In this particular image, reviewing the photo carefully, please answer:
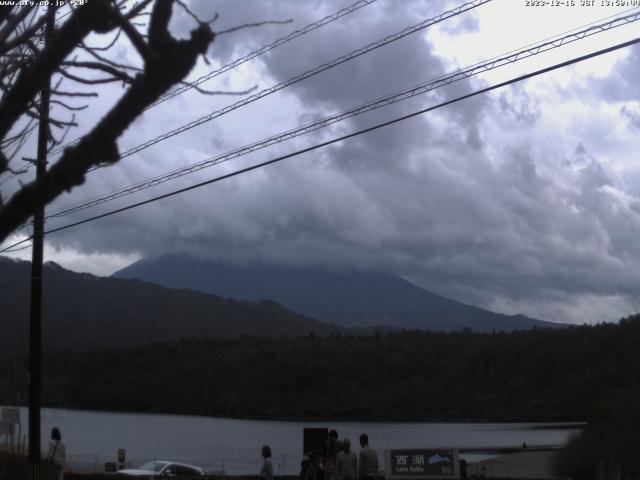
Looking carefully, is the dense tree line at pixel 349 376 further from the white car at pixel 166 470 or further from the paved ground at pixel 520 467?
the white car at pixel 166 470

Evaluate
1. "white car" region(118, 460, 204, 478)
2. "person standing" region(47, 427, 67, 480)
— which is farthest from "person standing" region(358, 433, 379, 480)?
"white car" region(118, 460, 204, 478)

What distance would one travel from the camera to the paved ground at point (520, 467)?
39219 mm

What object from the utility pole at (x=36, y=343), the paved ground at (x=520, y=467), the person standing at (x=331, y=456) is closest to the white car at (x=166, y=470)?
the utility pole at (x=36, y=343)

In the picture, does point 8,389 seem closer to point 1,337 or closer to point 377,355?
point 1,337

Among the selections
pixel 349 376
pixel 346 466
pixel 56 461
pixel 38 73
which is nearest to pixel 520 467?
pixel 346 466

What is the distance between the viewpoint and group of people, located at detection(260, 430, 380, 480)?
51.2ft

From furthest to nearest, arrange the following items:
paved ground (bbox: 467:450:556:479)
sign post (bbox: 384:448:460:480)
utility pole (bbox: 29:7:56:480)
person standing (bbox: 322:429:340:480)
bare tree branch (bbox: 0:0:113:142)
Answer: paved ground (bbox: 467:450:556:479)
utility pole (bbox: 29:7:56:480)
person standing (bbox: 322:429:340:480)
sign post (bbox: 384:448:460:480)
bare tree branch (bbox: 0:0:113:142)

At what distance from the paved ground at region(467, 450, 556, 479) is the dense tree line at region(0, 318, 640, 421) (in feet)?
185

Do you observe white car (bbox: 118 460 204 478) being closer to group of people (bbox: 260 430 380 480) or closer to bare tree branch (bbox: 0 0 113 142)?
group of people (bbox: 260 430 380 480)

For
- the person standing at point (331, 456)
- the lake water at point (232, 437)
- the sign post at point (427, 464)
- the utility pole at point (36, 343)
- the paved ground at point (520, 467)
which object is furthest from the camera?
the lake water at point (232, 437)

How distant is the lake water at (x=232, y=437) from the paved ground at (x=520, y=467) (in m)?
7.13

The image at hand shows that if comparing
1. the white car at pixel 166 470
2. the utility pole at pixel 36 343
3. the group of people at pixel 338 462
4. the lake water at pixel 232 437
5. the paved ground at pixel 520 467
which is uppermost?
the utility pole at pixel 36 343

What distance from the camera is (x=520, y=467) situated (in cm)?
4609

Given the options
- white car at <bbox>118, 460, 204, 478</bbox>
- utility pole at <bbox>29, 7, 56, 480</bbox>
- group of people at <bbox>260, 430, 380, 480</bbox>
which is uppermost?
utility pole at <bbox>29, 7, 56, 480</bbox>
